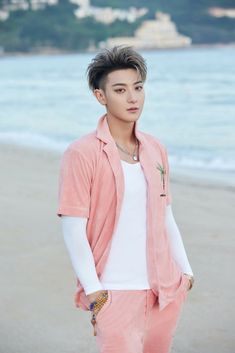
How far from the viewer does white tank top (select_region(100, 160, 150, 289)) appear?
105 inches

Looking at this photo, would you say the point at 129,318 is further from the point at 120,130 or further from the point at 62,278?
the point at 62,278

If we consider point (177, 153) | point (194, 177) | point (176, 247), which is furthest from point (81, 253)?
point (177, 153)

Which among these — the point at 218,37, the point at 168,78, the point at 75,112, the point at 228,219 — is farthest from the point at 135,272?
the point at 218,37

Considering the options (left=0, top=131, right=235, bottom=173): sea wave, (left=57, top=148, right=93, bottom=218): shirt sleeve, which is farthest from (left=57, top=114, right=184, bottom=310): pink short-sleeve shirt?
(left=0, top=131, right=235, bottom=173): sea wave

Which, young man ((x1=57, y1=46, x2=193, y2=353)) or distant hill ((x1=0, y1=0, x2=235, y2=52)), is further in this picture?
distant hill ((x1=0, y1=0, x2=235, y2=52))

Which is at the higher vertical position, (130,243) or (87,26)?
(130,243)

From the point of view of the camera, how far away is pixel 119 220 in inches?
105

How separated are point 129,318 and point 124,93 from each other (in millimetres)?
699

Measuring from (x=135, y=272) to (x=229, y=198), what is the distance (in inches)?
232

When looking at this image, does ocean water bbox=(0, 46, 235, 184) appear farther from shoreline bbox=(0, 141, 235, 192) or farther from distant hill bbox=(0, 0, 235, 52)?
distant hill bbox=(0, 0, 235, 52)

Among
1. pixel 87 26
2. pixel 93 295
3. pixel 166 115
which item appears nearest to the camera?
pixel 93 295

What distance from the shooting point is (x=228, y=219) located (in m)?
7.24

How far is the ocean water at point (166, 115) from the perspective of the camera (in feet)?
48.6

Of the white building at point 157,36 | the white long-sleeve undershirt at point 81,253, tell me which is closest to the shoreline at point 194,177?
the white long-sleeve undershirt at point 81,253
